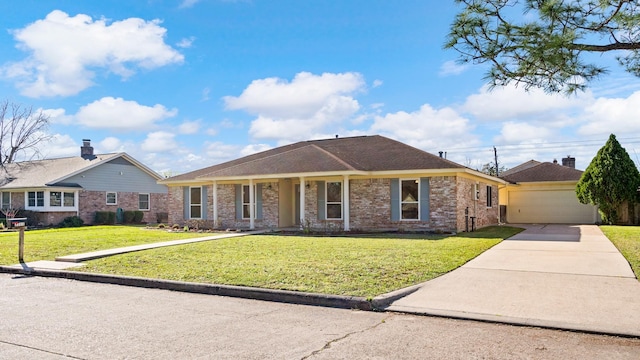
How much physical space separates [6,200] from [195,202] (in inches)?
672

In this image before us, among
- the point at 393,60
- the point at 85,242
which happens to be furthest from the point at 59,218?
the point at 393,60

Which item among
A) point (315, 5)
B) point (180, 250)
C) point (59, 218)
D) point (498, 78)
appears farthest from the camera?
point (59, 218)

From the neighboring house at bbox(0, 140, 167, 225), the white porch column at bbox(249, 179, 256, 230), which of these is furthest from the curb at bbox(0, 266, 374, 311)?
the neighboring house at bbox(0, 140, 167, 225)

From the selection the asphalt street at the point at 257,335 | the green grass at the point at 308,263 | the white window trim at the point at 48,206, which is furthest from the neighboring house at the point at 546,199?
the white window trim at the point at 48,206

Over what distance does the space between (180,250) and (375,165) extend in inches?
371

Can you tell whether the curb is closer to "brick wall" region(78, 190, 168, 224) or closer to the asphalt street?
the asphalt street

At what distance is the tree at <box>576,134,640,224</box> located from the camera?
78.5ft

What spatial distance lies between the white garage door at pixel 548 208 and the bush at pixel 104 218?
81.7 feet

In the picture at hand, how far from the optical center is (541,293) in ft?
25.3

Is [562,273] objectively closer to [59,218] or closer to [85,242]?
[85,242]

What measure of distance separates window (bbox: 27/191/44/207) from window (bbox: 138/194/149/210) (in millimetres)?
6405

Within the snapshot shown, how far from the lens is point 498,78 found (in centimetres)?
754

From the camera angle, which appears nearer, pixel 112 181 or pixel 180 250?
pixel 180 250

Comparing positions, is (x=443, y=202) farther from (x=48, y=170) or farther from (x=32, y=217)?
(x=48, y=170)
